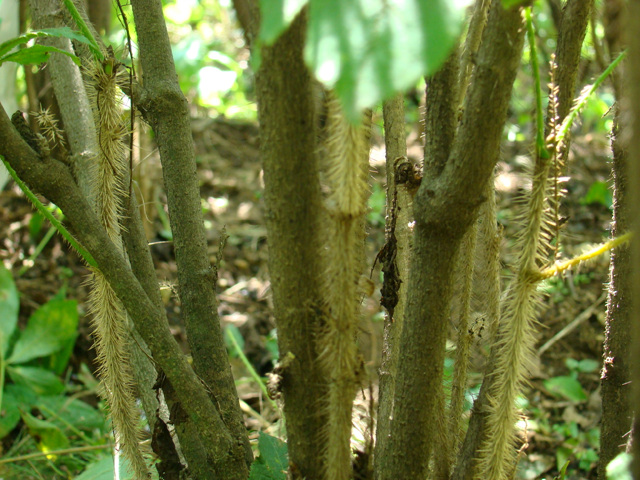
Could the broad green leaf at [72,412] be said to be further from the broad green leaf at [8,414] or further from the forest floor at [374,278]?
the forest floor at [374,278]

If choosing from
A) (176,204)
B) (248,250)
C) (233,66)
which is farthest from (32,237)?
(176,204)

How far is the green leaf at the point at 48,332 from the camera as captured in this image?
1905 mm

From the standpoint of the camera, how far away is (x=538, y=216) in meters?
0.70

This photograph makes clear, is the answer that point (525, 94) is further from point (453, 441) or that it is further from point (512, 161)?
point (453, 441)

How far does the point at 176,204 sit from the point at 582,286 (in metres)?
2.02

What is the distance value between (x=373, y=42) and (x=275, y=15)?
78mm

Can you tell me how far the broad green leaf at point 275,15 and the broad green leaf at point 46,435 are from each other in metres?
1.57

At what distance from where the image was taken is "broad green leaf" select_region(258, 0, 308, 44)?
42 cm

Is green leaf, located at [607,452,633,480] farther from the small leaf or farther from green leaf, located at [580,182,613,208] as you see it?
green leaf, located at [580,182,613,208]

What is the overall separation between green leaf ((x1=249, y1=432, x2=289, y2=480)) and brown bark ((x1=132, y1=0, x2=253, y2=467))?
0.04m

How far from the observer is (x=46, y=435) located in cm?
166

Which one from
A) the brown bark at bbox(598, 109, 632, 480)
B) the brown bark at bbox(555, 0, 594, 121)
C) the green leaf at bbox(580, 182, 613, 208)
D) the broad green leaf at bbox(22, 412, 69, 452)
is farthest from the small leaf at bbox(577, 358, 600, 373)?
the broad green leaf at bbox(22, 412, 69, 452)

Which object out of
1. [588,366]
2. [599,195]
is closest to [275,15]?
[588,366]

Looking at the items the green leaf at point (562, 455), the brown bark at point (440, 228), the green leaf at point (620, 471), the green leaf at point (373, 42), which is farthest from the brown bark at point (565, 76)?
the green leaf at point (562, 455)
